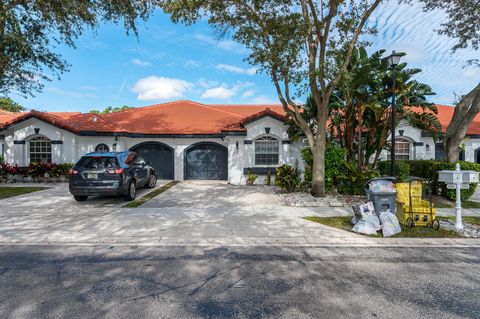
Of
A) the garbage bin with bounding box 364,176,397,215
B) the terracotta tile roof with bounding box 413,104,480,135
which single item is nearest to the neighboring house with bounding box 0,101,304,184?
the garbage bin with bounding box 364,176,397,215

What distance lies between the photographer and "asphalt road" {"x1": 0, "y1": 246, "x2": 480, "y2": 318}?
330cm

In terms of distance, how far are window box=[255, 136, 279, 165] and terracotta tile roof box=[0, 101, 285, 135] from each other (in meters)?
1.38

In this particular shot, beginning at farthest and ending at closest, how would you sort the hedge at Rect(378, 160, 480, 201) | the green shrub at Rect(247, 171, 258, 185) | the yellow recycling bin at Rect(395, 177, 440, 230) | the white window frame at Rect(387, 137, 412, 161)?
the white window frame at Rect(387, 137, 412, 161), the green shrub at Rect(247, 171, 258, 185), the hedge at Rect(378, 160, 480, 201), the yellow recycling bin at Rect(395, 177, 440, 230)

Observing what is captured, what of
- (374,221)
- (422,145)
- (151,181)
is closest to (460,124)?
(422,145)

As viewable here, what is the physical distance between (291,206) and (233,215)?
2355 mm

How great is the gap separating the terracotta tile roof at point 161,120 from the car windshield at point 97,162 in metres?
6.97

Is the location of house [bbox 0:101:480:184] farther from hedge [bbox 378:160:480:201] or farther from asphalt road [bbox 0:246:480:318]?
asphalt road [bbox 0:246:480:318]

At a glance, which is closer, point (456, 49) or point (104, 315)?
point (104, 315)

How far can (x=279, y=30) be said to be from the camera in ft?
32.0

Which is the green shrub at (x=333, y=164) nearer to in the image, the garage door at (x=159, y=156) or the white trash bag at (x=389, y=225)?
the white trash bag at (x=389, y=225)

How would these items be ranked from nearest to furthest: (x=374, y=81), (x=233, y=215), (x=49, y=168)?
(x=233, y=215), (x=374, y=81), (x=49, y=168)

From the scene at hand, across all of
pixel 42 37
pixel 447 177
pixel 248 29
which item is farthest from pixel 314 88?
pixel 42 37

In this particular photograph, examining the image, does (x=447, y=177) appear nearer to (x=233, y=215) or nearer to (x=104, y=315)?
(x=233, y=215)

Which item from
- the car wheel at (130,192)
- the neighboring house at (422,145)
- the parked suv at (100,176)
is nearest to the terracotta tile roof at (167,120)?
the neighboring house at (422,145)
